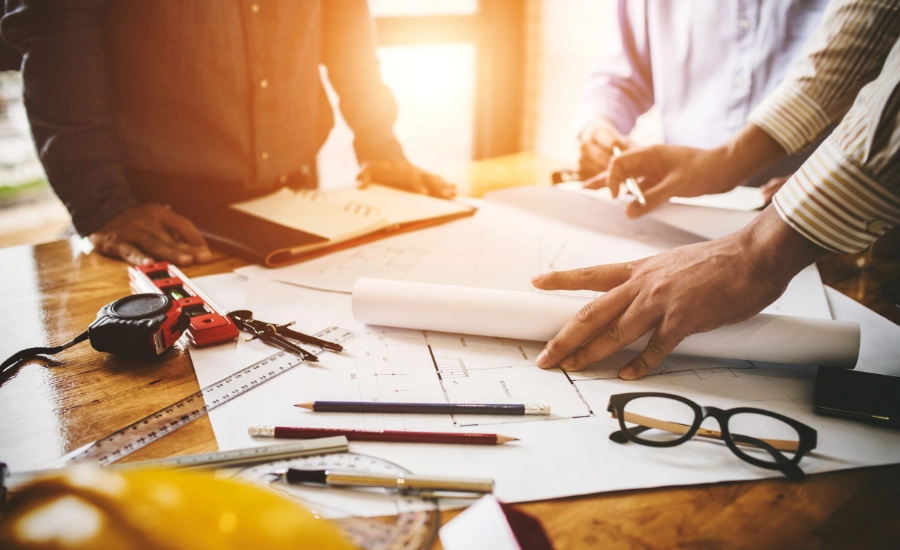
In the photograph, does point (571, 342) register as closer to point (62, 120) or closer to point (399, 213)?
point (399, 213)

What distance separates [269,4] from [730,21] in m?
1.06

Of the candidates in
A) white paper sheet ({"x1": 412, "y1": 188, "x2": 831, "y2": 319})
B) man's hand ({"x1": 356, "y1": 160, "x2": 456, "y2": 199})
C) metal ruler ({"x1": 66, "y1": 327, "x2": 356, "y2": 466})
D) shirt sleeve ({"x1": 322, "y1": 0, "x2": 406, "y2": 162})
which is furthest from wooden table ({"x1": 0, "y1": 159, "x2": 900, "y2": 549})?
shirt sleeve ({"x1": 322, "y1": 0, "x2": 406, "y2": 162})

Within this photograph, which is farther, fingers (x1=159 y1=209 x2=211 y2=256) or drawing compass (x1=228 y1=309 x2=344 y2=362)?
fingers (x1=159 y1=209 x2=211 y2=256)

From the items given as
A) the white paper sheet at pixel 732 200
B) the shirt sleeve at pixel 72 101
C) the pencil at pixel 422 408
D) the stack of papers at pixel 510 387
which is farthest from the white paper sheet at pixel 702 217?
the shirt sleeve at pixel 72 101

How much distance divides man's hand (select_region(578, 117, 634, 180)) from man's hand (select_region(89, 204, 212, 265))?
87cm

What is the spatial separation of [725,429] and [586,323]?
0.61 feet

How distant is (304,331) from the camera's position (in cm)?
74

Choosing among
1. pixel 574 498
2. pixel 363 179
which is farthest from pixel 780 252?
pixel 363 179

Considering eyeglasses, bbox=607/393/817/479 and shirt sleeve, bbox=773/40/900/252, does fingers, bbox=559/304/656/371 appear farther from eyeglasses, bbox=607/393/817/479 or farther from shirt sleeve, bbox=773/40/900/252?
shirt sleeve, bbox=773/40/900/252

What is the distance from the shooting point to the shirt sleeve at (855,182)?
587 millimetres

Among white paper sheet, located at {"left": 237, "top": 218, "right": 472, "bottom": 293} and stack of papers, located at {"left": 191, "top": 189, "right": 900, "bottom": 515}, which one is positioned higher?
white paper sheet, located at {"left": 237, "top": 218, "right": 472, "bottom": 293}

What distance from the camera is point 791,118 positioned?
1.03 metres

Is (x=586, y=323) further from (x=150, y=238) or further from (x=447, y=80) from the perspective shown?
(x=447, y=80)

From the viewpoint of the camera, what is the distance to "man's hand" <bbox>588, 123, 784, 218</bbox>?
3.54ft
